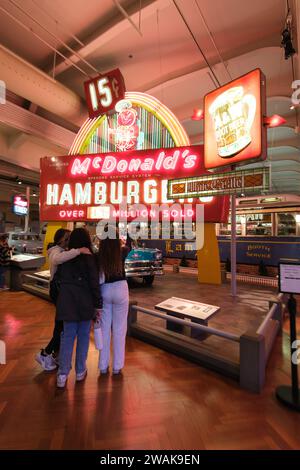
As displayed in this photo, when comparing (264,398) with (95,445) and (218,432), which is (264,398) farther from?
(95,445)

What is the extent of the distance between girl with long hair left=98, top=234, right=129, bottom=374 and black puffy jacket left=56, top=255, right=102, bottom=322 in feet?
0.39

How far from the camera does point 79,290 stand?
2.73 meters

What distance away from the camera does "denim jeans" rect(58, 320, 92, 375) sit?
2.75 m

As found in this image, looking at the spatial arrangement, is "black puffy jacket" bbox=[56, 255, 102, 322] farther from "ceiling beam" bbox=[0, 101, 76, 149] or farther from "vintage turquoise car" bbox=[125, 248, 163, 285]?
"ceiling beam" bbox=[0, 101, 76, 149]

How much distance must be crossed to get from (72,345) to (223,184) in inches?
158

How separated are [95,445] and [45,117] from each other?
1081 cm

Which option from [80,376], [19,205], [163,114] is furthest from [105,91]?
[19,205]

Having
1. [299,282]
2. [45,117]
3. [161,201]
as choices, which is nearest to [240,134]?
[161,201]

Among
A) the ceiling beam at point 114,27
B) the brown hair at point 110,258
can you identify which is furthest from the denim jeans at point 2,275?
the ceiling beam at point 114,27

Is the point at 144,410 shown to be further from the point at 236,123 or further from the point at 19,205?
the point at 19,205

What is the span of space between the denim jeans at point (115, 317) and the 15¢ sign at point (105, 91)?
6.53m

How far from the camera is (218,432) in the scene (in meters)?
2.13

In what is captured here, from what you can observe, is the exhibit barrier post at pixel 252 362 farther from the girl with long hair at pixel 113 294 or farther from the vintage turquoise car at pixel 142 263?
the vintage turquoise car at pixel 142 263

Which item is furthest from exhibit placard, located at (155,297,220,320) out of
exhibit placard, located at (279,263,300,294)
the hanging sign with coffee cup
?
the hanging sign with coffee cup
